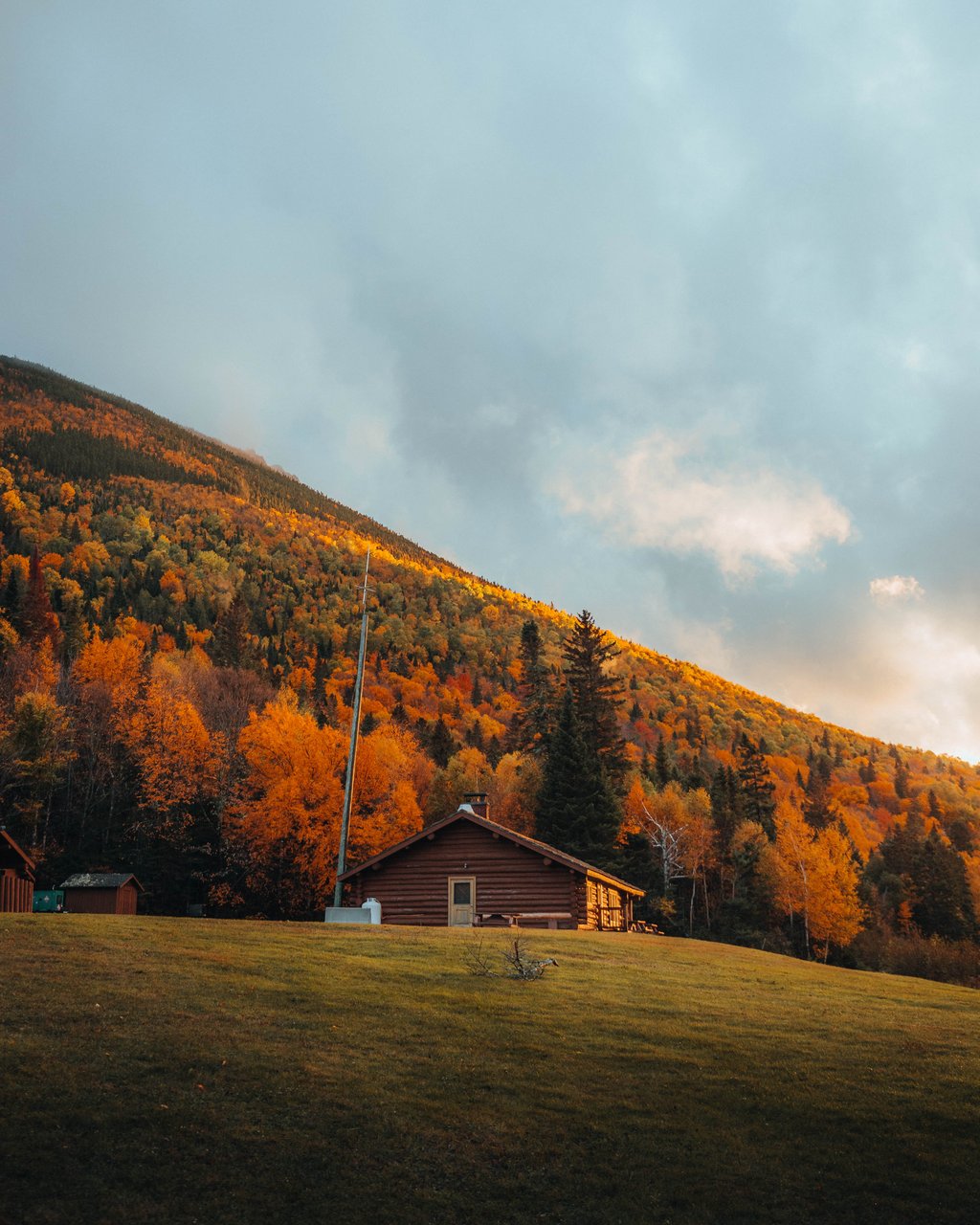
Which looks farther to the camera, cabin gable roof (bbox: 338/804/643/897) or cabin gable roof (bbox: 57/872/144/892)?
cabin gable roof (bbox: 57/872/144/892)

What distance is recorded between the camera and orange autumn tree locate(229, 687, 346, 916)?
58.2 metres

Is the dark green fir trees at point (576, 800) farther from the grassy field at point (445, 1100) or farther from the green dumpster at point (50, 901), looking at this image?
the grassy field at point (445, 1100)

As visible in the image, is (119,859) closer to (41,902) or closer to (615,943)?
(41,902)

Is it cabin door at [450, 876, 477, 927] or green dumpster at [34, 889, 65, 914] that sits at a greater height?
cabin door at [450, 876, 477, 927]

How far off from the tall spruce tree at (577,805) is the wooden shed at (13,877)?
35.8 m

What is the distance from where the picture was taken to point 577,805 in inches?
2549

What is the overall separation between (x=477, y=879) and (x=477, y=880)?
41 mm

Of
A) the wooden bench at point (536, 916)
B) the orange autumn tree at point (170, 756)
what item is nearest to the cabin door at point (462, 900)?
the wooden bench at point (536, 916)

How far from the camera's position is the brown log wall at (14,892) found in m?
34.8

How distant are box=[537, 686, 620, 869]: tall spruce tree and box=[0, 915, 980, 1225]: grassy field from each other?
1611 inches

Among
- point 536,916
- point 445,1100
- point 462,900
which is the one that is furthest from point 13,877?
point 445,1100

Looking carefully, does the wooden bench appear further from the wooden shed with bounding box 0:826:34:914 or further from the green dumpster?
the green dumpster

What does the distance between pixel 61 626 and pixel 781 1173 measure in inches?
4012

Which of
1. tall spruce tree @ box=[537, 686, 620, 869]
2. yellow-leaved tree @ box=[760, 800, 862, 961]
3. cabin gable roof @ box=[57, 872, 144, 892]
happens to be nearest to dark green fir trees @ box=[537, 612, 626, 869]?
tall spruce tree @ box=[537, 686, 620, 869]
